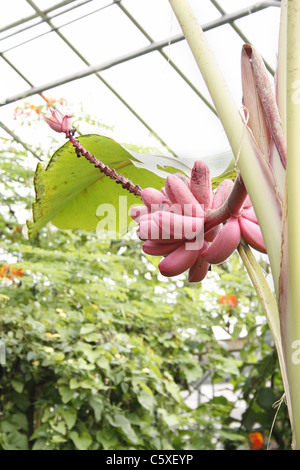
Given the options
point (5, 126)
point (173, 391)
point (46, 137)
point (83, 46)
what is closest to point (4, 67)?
point (5, 126)

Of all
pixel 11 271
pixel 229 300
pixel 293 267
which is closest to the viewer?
pixel 293 267

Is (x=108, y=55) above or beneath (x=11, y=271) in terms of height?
above

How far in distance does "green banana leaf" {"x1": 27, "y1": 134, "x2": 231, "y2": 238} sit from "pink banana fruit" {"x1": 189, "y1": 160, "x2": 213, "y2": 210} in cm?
6

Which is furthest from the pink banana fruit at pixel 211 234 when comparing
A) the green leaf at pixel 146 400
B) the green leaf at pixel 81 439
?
the green leaf at pixel 146 400

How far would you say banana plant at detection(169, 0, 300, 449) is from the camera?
0.22 metres

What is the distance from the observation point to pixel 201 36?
27cm

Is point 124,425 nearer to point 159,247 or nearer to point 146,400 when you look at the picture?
point 146,400

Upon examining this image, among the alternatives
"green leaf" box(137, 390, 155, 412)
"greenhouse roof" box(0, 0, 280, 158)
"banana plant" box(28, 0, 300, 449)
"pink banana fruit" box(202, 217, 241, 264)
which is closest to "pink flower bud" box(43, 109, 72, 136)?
"banana plant" box(28, 0, 300, 449)

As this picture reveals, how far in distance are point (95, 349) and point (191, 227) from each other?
5.35 ft

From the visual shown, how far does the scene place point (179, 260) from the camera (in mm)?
281

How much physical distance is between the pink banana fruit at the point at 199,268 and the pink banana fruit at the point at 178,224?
2 cm

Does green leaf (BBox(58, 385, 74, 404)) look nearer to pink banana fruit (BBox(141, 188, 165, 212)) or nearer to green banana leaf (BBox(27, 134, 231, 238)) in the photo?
green banana leaf (BBox(27, 134, 231, 238))

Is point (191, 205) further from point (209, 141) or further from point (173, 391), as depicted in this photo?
point (173, 391)

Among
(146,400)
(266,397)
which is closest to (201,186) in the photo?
(146,400)
